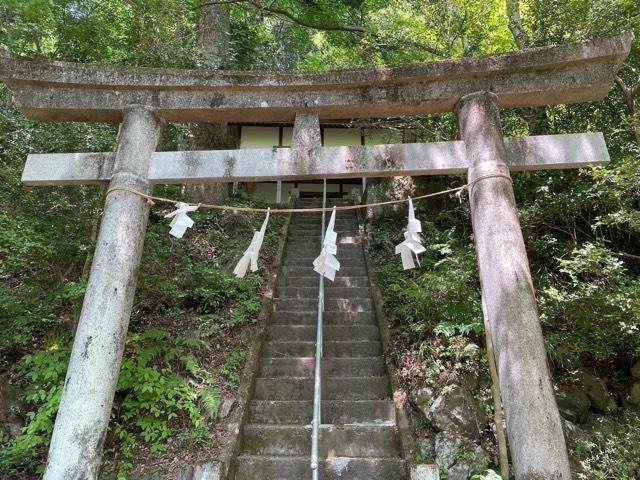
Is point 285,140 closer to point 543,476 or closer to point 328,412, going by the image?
point 328,412

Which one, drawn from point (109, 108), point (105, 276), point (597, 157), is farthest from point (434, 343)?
point (109, 108)

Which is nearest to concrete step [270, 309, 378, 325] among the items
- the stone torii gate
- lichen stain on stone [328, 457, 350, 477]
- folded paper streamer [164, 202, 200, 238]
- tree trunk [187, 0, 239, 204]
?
lichen stain on stone [328, 457, 350, 477]

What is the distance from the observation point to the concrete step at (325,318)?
6465mm

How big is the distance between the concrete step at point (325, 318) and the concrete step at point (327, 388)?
124 cm

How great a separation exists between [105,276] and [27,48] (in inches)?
243

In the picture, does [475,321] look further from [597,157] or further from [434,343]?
[597,157]

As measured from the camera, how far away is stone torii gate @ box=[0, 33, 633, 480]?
125 inches

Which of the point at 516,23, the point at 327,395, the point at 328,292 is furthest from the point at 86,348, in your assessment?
the point at 516,23

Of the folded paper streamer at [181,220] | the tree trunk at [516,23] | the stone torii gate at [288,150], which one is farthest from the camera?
the tree trunk at [516,23]

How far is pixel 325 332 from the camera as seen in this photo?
619cm

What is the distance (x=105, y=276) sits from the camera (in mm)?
3422

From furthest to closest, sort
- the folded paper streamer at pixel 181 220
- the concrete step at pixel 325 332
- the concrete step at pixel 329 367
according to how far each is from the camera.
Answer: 1. the concrete step at pixel 325 332
2. the concrete step at pixel 329 367
3. the folded paper streamer at pixel 181 220

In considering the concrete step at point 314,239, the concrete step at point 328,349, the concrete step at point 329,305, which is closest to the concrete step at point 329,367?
the concrete step at point 328,349

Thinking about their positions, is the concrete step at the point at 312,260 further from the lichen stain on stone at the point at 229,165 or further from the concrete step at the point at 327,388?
the lichen stain on stone at the point at 229,165
